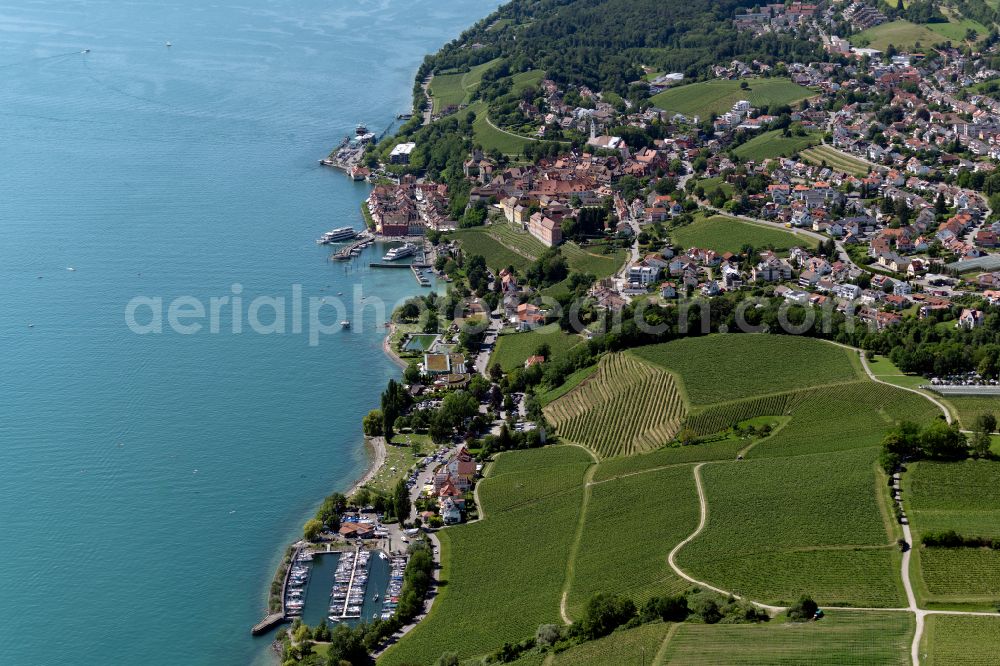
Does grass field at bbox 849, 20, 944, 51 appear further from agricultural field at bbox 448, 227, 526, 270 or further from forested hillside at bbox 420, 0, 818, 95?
agricultural field at bbox 448, 227, 526, 270

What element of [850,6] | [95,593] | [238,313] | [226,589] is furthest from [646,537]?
[850,6]

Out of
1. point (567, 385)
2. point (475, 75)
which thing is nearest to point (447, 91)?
point (475, 75)

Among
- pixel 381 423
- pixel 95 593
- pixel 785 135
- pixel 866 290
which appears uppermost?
pixel 785 135

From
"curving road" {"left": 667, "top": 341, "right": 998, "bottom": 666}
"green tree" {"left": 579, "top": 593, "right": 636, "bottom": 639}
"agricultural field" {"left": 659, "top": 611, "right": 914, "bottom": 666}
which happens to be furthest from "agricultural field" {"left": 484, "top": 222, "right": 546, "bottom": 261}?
"agricultural field" {"left": 659, "top": 611, "right": 914, "bottom": 666}

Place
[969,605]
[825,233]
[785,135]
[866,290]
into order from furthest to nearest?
[785,135] < [825,233] < [866,290] < [969,605]

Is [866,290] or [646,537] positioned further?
[866,290]

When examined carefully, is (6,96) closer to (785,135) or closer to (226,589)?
(785,135)

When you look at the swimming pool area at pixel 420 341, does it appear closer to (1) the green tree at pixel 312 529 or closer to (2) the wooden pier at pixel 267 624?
(1) the green tree at pixel 312 529

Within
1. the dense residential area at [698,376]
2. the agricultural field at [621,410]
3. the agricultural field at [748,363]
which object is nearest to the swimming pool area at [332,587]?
the dense residential area at [698,376]
